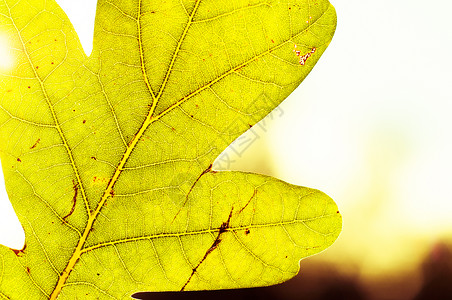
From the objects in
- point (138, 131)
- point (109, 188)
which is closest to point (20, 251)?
point (109, 188)

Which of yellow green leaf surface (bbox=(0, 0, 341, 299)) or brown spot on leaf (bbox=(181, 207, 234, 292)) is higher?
A: yellow green leaf surface (bbox=(0, 0, 341, 299))

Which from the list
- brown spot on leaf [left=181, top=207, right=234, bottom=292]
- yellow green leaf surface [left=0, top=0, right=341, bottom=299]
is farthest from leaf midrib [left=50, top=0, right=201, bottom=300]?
brown spot on leaf [left=181, top=207, right=234, bottom=292]

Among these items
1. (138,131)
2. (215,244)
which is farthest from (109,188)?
(215,244)

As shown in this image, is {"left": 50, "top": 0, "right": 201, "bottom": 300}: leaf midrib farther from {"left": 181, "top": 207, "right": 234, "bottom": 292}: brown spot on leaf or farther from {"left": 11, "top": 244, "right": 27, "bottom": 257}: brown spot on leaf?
{"left": 181, "top": 207, "right": 234, "bottom": 292}: brown spot on leaf

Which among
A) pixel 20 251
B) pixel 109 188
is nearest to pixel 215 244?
pixel 109 188

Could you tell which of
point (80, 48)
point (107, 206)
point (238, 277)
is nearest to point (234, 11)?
point (80, 48)

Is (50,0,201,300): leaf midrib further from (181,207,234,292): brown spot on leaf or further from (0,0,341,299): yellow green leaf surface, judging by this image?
(181,207,234,292): brown spot on leaf

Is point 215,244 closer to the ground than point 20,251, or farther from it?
closer to the ground

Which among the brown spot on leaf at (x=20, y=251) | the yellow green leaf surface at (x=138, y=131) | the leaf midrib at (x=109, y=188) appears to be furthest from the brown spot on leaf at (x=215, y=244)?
the brown spot on leaf at (x=20, y=251)

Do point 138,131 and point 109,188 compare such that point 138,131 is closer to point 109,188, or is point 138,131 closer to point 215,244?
point 109,188

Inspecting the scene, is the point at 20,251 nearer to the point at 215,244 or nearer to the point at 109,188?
the point at 109,188
